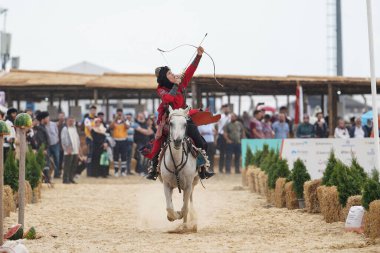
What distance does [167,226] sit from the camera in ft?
52.7

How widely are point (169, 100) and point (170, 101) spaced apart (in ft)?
0.10

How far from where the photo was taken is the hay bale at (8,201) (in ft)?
54.5

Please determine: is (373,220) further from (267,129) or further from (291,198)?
Result: (267,129)

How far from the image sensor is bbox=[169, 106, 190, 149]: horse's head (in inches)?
551

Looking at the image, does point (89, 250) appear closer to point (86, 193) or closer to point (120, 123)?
point (86, 193)

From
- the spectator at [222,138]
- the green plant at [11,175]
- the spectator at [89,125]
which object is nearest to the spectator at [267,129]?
the spectator at [222,138]

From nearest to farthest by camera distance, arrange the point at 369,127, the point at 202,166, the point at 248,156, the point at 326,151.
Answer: the point at 202,166
the point at 326,151
the point at 248,156
the point at 369,127

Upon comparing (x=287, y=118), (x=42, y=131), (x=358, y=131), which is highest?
(x=287, y=118)

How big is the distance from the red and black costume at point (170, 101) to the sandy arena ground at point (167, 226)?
1363mm

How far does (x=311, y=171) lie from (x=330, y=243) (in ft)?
40.7

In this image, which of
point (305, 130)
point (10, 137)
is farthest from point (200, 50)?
point (305, 130)

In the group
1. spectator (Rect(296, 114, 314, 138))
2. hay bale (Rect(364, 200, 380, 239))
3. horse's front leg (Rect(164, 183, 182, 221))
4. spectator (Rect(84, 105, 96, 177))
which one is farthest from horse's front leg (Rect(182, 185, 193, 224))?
spectator (Rect(296, 114, 314, 138))

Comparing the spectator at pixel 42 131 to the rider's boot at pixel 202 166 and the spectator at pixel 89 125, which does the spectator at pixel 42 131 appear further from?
the rider's boot at pixel 202 166

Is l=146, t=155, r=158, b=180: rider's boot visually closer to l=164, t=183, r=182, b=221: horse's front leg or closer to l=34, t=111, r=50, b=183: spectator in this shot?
l=164, t=183, r=182, b=221: horse's front leg
